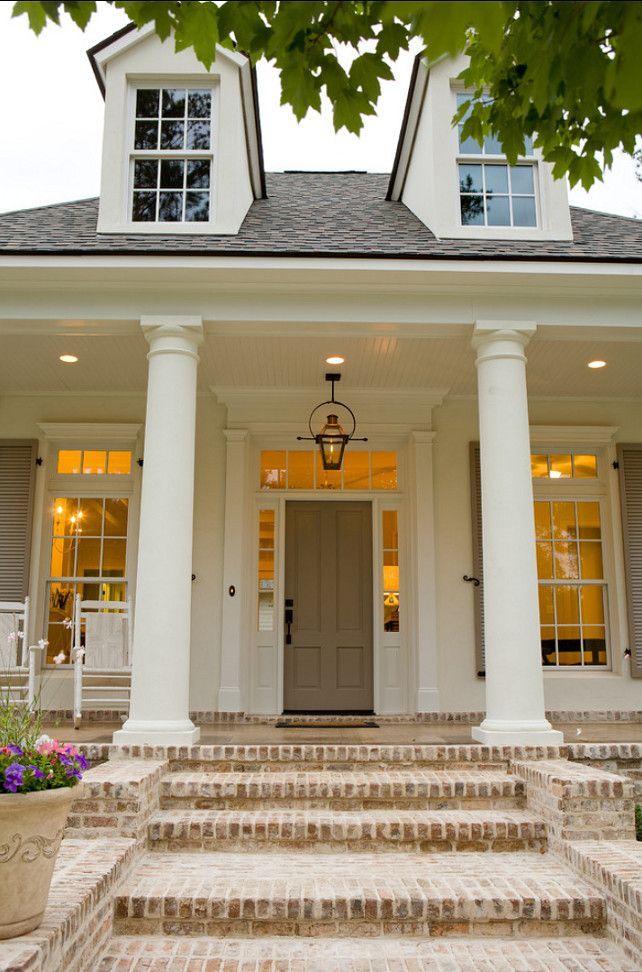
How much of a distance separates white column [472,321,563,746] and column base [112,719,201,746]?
2043 millimetres

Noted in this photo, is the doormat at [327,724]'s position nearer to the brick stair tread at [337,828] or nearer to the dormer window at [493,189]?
the brick stair tread at [337,828]

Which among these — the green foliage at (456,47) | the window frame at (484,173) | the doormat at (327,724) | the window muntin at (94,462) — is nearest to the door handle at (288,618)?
the doormat at (327,724)

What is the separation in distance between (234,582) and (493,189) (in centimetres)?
429

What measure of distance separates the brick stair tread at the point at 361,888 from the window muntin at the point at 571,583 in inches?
153

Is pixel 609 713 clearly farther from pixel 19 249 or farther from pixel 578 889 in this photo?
pixel 19 249

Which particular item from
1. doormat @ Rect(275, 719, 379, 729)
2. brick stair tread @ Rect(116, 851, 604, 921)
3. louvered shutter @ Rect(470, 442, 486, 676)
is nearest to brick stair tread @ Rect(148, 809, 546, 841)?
brick stair tread @ Rect(116, 851, 604, 921)

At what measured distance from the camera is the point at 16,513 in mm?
7766

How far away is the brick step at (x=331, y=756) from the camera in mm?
5141

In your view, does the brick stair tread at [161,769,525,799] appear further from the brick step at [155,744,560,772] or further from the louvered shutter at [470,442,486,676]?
the louvered shutter at [470,442,486,676]

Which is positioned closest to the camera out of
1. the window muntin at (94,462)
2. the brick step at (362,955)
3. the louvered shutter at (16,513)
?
the brick step at (362,955)

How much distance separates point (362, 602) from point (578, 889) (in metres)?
4.51

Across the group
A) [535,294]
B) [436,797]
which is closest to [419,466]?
[535,294]

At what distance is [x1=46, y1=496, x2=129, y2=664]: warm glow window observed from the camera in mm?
7859

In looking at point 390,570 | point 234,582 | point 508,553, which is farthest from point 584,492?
point 234,582
